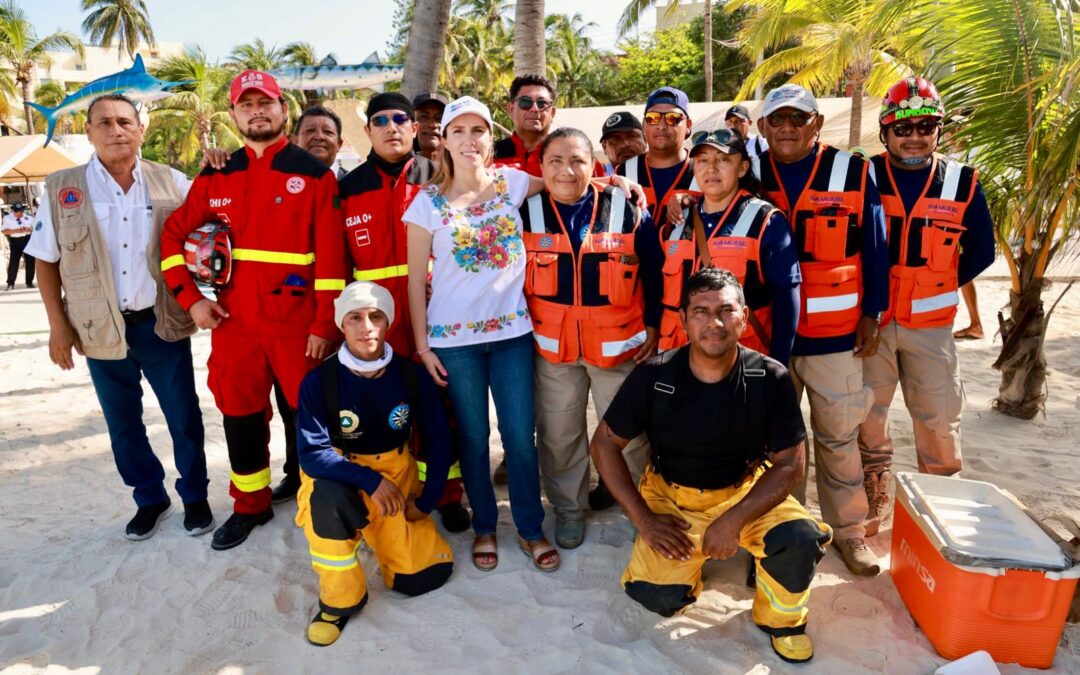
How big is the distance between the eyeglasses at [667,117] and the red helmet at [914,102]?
3.46 feet

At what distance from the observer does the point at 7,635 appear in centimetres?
326

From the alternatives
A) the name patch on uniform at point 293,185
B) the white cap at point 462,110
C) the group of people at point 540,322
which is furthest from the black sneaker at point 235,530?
the white cap at point 462,110

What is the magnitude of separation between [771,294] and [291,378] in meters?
2.52

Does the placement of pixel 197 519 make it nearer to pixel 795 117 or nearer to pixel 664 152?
pixel 664 152

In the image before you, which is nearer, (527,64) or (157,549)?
(157,549)

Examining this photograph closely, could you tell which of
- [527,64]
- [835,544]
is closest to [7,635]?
[835,544]

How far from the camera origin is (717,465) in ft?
10.4

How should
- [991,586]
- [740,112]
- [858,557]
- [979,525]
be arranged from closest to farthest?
[991,586] < [979,525] < [858,557] < [740,112]

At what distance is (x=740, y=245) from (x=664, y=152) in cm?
92

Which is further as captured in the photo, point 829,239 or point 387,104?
point 387,104

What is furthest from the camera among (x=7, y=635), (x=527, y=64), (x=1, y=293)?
(x=1, y=293)

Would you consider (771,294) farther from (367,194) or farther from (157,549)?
(157,549)

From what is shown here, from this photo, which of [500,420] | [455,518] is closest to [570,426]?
[500,420]

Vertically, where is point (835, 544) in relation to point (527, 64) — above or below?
below
